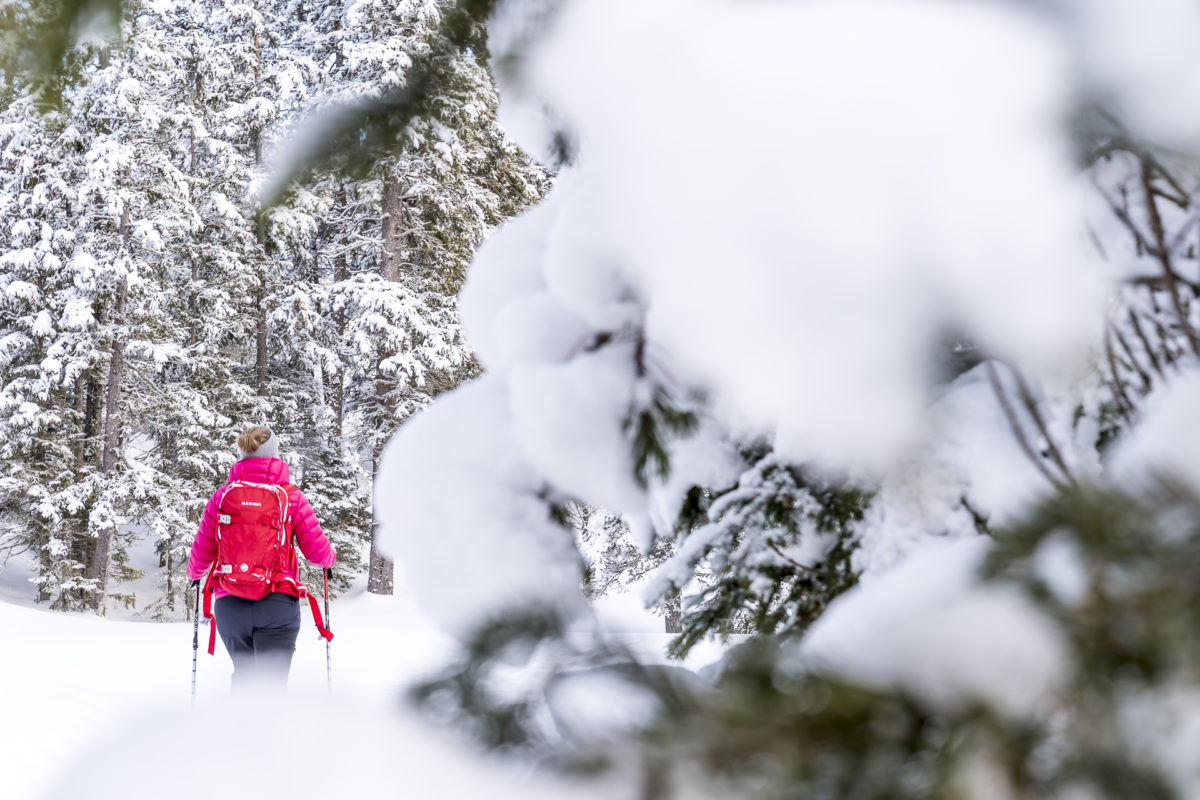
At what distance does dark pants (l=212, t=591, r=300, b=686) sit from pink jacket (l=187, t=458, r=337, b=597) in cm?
12

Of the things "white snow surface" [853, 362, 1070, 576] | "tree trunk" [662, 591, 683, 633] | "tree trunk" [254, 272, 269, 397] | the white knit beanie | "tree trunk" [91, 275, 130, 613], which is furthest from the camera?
"tree trunk" [254, 272, 269, 397]

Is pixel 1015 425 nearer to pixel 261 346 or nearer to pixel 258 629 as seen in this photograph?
pixel 258 629

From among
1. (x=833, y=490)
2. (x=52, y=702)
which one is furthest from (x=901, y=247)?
→ (x=52, y=702)

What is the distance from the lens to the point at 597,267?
38.9 inches

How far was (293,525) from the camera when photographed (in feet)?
14.8

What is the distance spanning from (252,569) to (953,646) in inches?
169

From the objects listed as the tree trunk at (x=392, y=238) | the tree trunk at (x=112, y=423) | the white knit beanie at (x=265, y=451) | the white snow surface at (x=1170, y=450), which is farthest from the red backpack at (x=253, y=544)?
the tree trunk at (x=112, y=423)

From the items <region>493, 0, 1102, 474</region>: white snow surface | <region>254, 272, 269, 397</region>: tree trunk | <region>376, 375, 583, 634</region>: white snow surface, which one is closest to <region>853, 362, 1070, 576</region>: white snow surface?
<region>493, 0, 1102, 474</region>: white snow surface

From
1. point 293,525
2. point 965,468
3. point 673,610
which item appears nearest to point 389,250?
point 673,610

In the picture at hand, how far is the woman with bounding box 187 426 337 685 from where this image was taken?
14.1 feet

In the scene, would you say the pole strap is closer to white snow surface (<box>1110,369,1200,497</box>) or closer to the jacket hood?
the jacket hood

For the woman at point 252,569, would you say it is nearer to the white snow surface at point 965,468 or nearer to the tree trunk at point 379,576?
the white snow surface at point 965,468

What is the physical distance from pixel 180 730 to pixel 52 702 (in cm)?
560

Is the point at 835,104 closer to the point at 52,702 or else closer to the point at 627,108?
the point at 627,108
